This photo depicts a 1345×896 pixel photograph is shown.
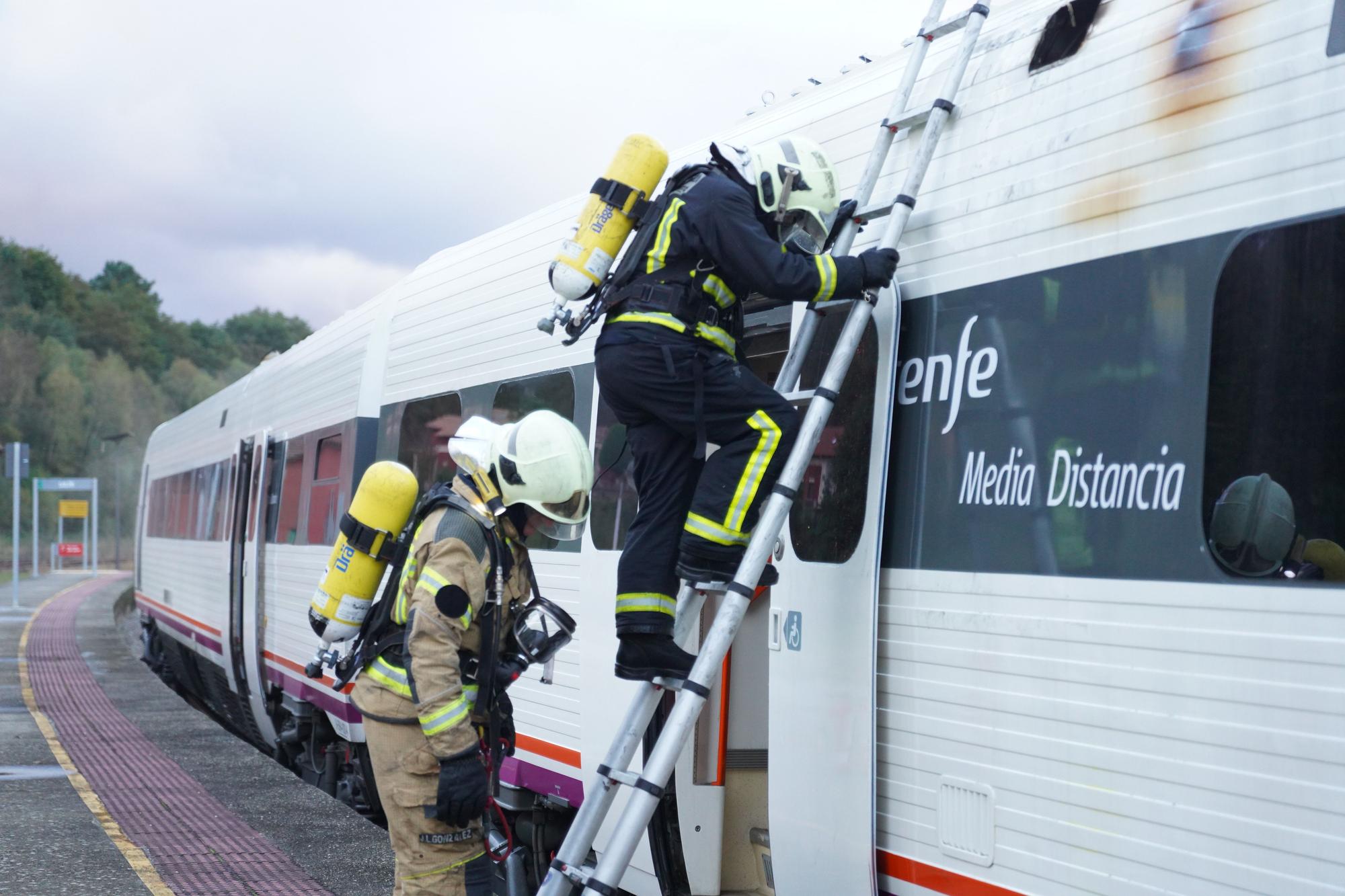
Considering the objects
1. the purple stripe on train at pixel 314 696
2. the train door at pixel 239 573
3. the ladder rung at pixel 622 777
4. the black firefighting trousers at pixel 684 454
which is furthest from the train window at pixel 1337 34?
the train door at pixel 239 573

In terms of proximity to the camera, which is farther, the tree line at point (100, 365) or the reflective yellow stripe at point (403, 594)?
the tree line at point (100, 365)

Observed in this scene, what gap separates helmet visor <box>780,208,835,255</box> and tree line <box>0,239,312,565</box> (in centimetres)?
5269

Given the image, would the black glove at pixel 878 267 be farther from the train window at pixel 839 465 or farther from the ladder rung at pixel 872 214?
the train window at pixel 839 465

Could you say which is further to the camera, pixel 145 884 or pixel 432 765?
pixel 145 884

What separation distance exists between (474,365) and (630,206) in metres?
3.22

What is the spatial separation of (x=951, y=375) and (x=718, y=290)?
27.8 inches

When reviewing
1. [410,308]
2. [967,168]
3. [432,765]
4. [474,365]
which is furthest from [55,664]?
[967,168]

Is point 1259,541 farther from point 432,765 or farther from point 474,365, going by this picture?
point 474,365

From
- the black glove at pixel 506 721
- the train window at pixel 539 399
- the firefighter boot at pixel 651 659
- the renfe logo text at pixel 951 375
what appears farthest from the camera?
the train window at pixel 539 399

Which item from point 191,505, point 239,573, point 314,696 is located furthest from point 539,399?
point 191,505

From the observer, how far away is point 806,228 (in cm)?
366

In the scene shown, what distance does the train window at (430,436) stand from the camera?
23.1 ft

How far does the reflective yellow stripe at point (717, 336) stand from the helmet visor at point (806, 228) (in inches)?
12.2

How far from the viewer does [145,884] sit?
5.73 meters
